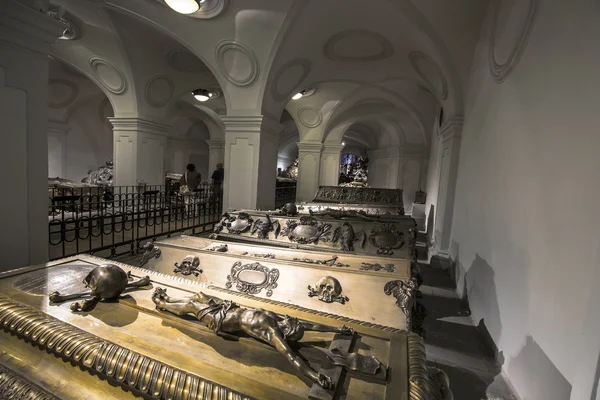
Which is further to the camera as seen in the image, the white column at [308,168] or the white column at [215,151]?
the white column at [215,151]

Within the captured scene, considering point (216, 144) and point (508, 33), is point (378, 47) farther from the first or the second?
point (216, 144)

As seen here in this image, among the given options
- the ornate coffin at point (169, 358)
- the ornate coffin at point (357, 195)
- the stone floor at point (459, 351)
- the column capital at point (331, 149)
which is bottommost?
the stone floor at point (459, 351)

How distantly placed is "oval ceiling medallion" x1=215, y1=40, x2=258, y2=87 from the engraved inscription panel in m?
5.05

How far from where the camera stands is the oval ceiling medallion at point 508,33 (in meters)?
2.62

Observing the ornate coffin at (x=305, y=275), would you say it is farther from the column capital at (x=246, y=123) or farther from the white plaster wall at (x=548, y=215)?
the column capital at (x=246, y=123)

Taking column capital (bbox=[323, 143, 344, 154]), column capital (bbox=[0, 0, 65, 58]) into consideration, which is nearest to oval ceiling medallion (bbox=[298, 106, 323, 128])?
column capital (bbox=[323, 143, 344, 154])

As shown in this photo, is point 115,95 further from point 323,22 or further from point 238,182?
point 323,22

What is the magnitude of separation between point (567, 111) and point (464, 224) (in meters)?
2.82

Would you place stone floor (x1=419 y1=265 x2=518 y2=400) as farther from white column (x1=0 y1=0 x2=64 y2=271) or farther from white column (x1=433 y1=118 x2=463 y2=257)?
white column (x1=0 y1=0 x2=64 y2=271)

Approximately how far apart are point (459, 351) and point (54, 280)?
3.43 m

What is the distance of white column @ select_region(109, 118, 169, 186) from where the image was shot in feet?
24.8

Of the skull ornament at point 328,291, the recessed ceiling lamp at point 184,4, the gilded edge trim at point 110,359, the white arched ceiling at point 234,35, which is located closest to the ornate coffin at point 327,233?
the skull ornament at point 328,291

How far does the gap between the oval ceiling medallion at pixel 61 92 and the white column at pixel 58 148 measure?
953 millimetres

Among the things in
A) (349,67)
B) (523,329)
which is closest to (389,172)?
(349,67)
